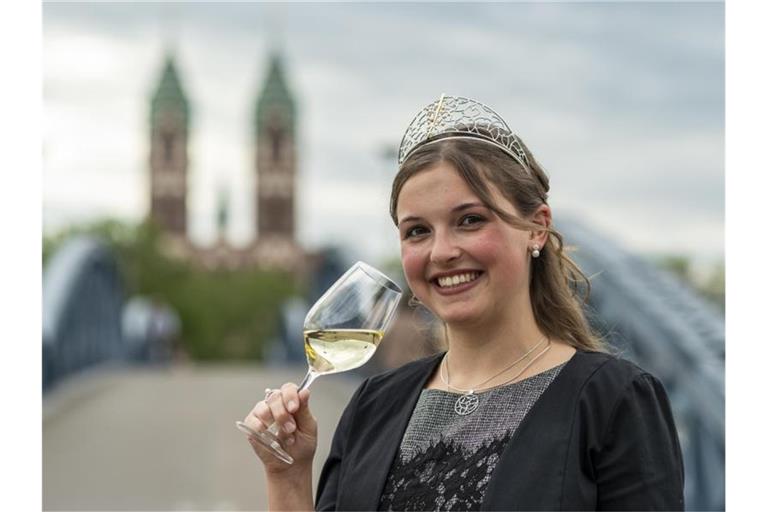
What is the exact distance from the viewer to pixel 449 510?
202 cm

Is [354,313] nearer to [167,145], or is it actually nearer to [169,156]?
[167,145]

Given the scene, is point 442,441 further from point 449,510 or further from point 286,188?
point 286,188

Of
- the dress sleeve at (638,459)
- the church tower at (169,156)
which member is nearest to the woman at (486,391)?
the dress sleeve at (638,459)

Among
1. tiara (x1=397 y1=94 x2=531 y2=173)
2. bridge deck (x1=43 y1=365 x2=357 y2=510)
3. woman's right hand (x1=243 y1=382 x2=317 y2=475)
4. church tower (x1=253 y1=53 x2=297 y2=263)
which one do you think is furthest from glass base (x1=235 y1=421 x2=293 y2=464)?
church tower (x1=253 y1=53 x2=297 y2=263)

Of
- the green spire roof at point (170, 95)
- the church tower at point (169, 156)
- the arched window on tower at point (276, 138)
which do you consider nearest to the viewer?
the green spire roof at point (170, 95)

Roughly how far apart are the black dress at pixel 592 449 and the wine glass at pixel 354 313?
0.26 meters

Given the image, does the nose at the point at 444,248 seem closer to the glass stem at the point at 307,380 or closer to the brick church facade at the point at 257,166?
the glass stem at the point at 307,380

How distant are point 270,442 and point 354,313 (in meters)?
0.26

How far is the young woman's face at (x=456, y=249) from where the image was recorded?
2092mm

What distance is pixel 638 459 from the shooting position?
192 centimetres

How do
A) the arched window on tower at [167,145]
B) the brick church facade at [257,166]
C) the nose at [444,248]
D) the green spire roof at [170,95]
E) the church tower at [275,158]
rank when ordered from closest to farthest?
the nose at [444,248]
the green spire roof at [170,95]
the brick church facade at [257,166]
the church tower at [275,158]
the arched window on tower at [167,145]

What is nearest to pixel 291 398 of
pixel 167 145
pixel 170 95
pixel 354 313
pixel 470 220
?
pixel 354 313
